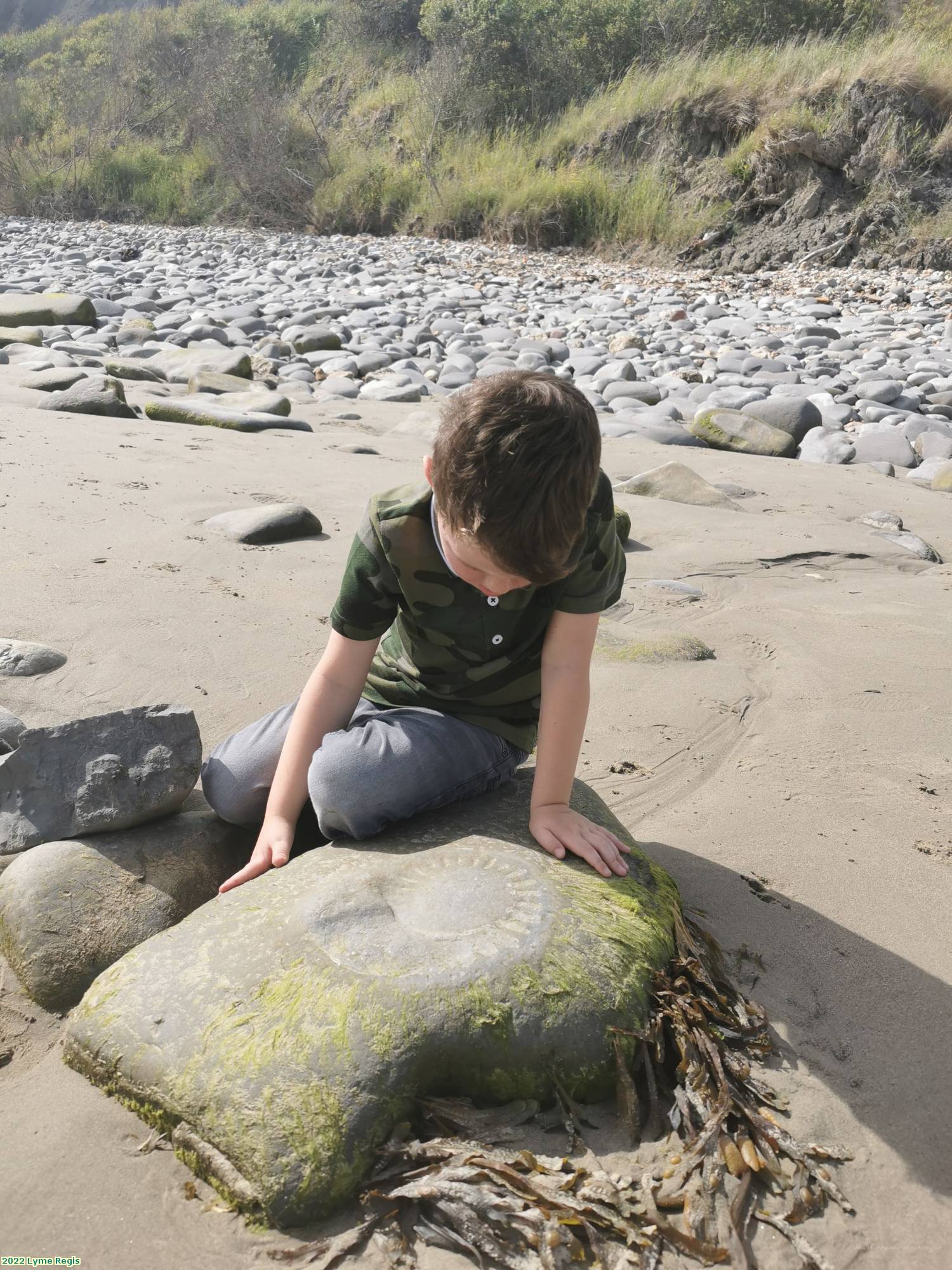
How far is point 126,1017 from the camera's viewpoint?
5.64ft

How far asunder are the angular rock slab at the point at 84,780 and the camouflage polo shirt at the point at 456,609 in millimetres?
474

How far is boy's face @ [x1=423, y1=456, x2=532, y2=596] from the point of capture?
1.91m

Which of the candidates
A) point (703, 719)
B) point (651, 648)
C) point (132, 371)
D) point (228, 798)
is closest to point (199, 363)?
point (132, 371)

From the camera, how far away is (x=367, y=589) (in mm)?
2176

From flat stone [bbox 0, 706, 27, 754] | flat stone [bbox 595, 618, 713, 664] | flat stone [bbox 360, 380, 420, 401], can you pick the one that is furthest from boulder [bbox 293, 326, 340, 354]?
flat stone [bbox 0, 706, 27, 754]

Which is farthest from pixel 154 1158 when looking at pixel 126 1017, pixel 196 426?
pixel 196 426

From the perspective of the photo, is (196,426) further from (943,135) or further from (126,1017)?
(943,135)

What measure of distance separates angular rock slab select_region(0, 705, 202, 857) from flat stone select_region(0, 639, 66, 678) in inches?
27.2

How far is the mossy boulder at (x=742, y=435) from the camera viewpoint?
6.37 meters

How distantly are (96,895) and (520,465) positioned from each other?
114 centimetres

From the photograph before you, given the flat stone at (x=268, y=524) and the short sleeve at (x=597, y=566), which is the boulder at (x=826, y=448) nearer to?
the flat stone at (x=268, y=524)

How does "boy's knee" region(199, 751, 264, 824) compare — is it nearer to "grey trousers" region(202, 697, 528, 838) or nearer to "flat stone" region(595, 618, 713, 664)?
"grey trousers" region(202, 697, 528, 838)

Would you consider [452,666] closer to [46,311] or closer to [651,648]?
[651,648]

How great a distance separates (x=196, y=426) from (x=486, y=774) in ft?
13.2
